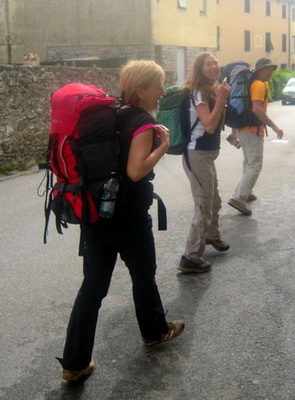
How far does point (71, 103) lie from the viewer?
292cm

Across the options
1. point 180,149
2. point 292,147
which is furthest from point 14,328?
point 292,147

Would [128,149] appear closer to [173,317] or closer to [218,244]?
[173,317]

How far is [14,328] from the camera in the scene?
4.01m

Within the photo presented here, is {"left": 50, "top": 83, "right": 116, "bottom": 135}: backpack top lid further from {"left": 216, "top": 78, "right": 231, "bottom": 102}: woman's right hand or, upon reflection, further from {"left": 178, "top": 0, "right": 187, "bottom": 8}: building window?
{"left": 178, "top": 0, "right": 187, "bottom": 8}: building window

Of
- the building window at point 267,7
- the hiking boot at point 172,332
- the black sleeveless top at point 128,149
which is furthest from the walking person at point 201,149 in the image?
the building window at point 267,7

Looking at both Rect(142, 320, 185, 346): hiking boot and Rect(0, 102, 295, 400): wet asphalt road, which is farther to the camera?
Rect(142, 320, 185, 346): hiking boot

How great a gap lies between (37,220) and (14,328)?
3.32 metres

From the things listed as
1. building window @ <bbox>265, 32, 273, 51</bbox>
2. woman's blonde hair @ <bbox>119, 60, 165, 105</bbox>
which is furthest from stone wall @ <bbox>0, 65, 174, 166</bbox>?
building window @ <bbox>265, 32, 273, 51</bbox>

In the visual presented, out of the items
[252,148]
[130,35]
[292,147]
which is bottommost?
[292,147]

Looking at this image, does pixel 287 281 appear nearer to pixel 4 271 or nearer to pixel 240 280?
pixel 240 280

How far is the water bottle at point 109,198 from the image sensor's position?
3.03m

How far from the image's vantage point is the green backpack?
485cm

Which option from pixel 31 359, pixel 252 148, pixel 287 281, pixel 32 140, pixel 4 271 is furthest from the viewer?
pixel 32 140

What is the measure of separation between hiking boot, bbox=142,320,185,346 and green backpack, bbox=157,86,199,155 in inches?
62.1
